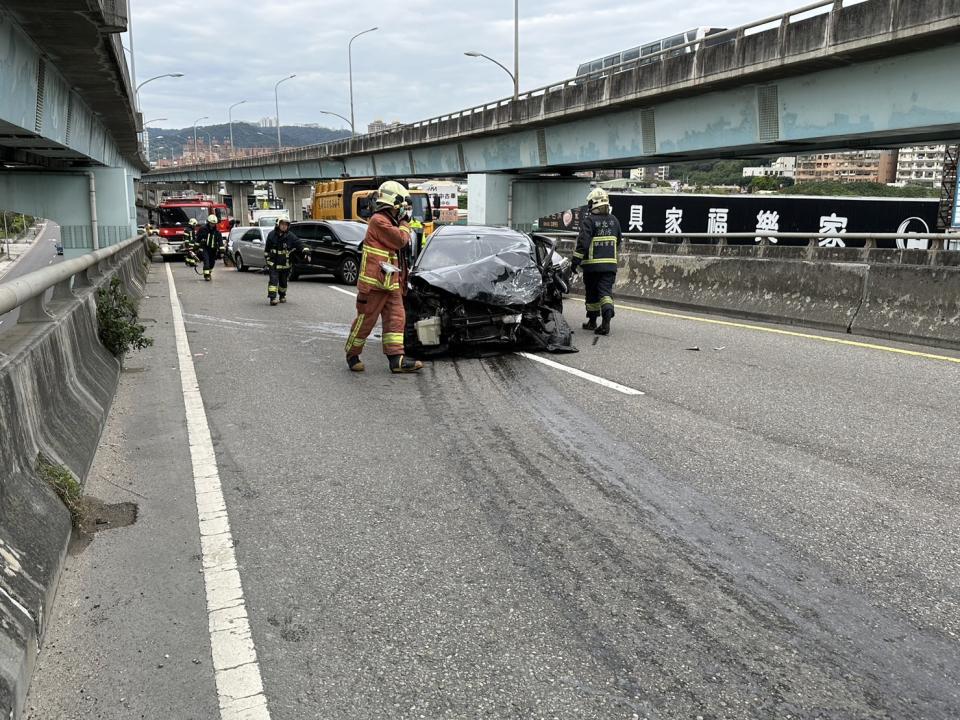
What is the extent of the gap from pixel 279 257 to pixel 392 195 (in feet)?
26.6

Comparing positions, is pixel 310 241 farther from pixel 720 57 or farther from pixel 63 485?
pixel 63 485

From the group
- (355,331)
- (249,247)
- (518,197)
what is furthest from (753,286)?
(518,197)

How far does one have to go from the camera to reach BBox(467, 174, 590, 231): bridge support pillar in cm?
3678

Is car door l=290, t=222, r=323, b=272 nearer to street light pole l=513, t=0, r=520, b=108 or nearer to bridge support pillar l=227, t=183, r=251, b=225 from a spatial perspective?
street light pole l=513, t=0, r=520, b=108

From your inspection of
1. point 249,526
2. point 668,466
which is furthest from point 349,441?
point 668,466

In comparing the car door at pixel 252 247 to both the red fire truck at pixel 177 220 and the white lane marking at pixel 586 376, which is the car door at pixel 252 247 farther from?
the white lane marking at pixel 586 376

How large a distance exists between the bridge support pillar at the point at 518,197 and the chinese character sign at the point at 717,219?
43.7ft

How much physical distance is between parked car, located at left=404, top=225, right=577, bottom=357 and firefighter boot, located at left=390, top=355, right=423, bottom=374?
469 mm

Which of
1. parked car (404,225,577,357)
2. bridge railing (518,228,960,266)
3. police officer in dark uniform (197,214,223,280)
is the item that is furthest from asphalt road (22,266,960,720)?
police officer in dark uniform (197,214,223,280)

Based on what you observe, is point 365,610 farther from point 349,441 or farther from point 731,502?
point 349,441

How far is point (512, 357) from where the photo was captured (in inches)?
361

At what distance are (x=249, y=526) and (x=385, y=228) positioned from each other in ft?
15.4

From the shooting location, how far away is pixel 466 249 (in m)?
10.2

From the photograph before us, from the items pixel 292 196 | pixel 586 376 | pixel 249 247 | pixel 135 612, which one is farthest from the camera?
pixel 292 196
